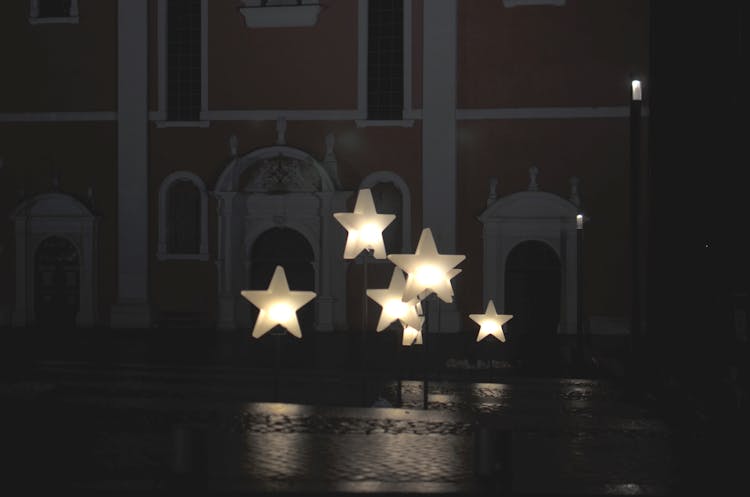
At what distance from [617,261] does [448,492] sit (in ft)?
70.8

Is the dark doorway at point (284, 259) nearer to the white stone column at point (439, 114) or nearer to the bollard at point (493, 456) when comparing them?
the white stone column at point (439, 114)

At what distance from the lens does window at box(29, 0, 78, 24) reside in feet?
106

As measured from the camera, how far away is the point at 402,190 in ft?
102

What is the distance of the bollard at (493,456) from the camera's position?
31.6 ft

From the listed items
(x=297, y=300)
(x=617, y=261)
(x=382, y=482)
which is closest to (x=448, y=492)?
(x=382, y=482)

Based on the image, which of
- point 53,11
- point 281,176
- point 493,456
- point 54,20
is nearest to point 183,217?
point 281,176

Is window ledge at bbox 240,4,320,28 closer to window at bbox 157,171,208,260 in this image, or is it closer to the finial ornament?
the finial ornament

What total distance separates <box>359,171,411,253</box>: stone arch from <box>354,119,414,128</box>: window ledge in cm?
119

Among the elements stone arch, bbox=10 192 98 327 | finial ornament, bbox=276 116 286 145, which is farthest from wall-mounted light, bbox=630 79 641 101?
stone arch, bbox=10 192 98 327

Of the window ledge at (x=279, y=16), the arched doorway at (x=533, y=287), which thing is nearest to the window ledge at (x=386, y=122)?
the window ledge at (x=279, y=16)

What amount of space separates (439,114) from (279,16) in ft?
15.7

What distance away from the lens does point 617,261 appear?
3022cm

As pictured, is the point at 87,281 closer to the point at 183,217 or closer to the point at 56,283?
the point at 56,283

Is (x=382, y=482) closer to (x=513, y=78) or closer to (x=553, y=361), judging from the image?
(x=553, y=361)
